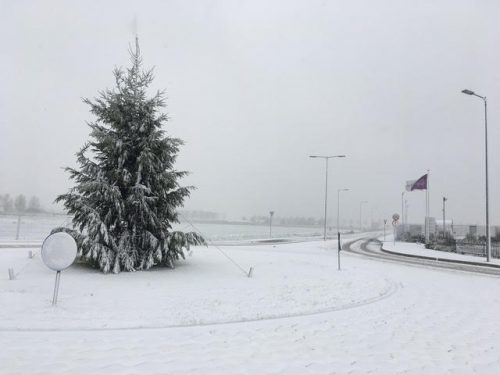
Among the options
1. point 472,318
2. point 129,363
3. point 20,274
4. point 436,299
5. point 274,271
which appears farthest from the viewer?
point 274,271

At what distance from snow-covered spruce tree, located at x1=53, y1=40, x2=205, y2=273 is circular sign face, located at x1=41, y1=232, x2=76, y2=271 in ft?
13.6

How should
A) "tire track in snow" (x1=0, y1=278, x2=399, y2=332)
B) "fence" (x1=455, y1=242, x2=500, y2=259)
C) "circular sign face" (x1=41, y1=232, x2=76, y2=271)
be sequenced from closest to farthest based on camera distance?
1. "tire track in snow" (x1=0, y1=278, x2=399, y2=332)
2. "circular sign face" (x1=41, y1=232, x2=76, y2=271)
3. "fence" (x1=455, y1=242, x2=500, y2=259)

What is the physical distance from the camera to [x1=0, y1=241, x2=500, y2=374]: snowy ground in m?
5.52

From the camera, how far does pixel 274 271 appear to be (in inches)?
606

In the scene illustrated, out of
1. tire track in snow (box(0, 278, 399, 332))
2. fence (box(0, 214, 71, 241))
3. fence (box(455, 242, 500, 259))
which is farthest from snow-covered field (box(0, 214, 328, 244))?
fence (box(455, 242, 500, 259))

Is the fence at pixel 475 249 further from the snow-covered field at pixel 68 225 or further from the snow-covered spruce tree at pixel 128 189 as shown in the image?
the snow-covered spruce tree at pixel 128 189

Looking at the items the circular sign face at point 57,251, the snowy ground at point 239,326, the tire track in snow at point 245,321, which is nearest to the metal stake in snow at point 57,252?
the circular sign face at point 57,251

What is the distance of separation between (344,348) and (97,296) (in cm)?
585

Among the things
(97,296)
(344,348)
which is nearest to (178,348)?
(344,348)

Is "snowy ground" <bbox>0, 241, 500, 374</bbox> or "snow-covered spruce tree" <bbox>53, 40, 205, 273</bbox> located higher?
"snow-covered spruce tree" <bbox>53, 40, 205, 273</bbox>

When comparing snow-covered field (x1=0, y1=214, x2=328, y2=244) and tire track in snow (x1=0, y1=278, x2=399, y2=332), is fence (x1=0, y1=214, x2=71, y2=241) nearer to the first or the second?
snow-covered field (x1=0, y1=214, x2=328, y2=244)

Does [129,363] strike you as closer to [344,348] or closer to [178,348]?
[178,348]

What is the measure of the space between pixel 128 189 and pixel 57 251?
586 centimetres

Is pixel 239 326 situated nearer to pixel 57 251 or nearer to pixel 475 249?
pixel 57 251
